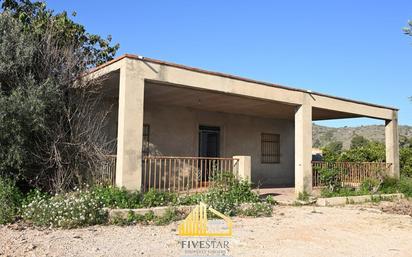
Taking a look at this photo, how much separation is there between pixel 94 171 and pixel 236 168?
148 inches

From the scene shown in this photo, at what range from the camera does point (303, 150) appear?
12.3m

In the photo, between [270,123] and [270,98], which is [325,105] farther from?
[270,123]

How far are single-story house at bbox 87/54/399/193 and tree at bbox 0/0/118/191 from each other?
774 mm

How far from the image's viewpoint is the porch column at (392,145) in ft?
50.2

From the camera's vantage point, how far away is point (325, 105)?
13203 millimetres

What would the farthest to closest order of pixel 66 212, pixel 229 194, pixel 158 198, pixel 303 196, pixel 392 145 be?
1. pixel 392 145
2. pixel 303 196
3. pixel 229 194
4. pixel 158 198
5. pixel 66 212

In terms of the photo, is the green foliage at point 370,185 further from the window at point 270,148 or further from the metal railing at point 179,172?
the metal railing at point 179,172

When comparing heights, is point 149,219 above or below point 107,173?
below

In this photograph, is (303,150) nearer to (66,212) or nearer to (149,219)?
(149,219)

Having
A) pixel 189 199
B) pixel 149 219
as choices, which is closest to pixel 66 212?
pixel 149 219

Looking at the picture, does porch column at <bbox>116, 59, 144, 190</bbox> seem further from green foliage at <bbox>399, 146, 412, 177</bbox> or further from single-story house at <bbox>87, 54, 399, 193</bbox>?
green foliage at <bbox>399, 146, 412, 177</bbox>

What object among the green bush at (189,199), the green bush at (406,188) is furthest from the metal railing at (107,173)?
the green bush at (406,188)

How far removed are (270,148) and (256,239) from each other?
10669mm

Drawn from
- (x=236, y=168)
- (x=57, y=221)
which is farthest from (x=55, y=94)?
(x=236, y=168)
